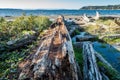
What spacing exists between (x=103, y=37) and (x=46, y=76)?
521 inches

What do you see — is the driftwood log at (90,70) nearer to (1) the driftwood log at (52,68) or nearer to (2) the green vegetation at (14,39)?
(1) the driftwood log at (52,68)

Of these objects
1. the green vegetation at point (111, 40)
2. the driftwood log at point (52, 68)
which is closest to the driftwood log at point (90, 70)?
the driftwood log at point (52, 68)

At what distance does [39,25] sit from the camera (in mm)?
21266

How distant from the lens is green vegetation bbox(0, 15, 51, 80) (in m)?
9.05

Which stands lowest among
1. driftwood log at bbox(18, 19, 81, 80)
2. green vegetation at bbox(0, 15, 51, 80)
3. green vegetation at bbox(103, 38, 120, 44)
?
green vegetation at bbox(103, 38, 120, 44)

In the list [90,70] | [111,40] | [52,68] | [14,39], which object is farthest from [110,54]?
[52,68]

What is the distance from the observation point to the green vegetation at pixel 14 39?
9.05m

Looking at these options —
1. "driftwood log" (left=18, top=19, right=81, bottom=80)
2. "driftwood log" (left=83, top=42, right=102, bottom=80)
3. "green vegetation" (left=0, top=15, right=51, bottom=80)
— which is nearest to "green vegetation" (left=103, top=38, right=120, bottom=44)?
"green vegetation" (left=0, top=15, right=51, bottom=80)

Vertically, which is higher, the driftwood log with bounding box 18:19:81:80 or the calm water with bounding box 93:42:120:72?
the driftwood log with bounding box 18:19:81:80

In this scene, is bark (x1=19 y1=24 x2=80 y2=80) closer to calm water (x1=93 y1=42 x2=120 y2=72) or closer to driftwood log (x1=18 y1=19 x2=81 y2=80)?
driftwood log (x1=18 y1=19 x2=81 y2=80)

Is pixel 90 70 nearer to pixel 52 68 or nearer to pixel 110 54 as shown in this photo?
pixel 52 68

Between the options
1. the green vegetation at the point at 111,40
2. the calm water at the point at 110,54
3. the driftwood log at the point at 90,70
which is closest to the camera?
the driftwood log at the point at 90,70

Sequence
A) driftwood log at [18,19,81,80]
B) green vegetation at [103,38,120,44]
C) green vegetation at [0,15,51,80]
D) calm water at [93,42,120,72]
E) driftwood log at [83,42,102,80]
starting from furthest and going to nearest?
green vegetation at [103,38,120,44] < calm water at [93,42,120,72] < green vegetation at [0,15,51,80] < driftwood log at [83,42,102,80] < driftwood log at [18,19,81,80]

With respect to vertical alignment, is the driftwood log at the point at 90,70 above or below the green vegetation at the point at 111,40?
above
